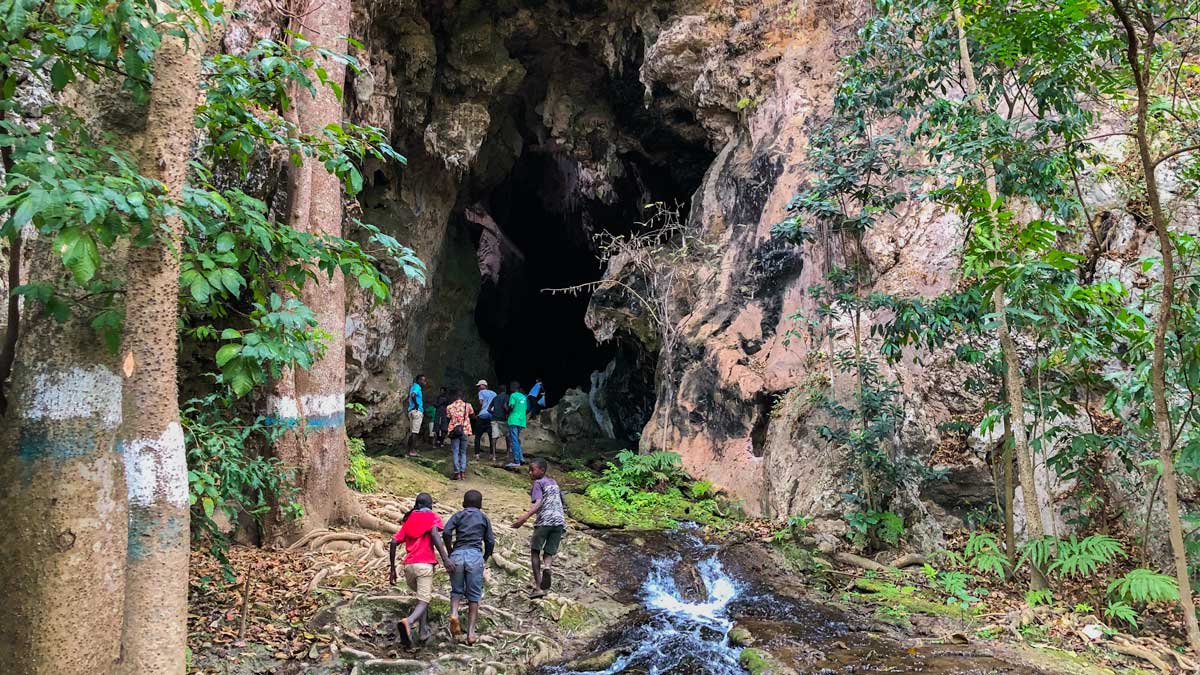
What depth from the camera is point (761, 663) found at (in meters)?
5.80

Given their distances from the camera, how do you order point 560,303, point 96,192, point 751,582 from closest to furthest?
point 96,192
point 751,582
point 560,303

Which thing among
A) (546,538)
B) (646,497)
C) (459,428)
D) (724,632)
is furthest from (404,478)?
(724,632)

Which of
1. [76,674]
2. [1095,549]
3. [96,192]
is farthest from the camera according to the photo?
[1095,549]

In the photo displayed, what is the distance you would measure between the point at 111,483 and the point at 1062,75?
7.78 m

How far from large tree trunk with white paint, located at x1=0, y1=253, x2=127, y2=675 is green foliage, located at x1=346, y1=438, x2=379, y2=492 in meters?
6.23

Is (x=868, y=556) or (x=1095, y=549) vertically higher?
(x=1095, y=549)

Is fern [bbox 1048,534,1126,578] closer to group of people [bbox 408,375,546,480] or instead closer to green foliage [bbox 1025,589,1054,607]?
green foliage [bbox 1025,589,1054,607]

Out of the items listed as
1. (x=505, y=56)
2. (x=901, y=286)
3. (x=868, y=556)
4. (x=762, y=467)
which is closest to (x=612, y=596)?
(x=868, y=556)

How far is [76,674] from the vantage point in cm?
273

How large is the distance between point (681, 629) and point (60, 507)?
562 cm

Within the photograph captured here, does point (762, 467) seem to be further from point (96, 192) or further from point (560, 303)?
point (560, 303)

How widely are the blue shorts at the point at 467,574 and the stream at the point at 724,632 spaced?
37.0 inches

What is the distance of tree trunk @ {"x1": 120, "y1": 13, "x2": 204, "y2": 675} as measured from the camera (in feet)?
9.68

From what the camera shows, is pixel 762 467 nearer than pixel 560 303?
Yes
